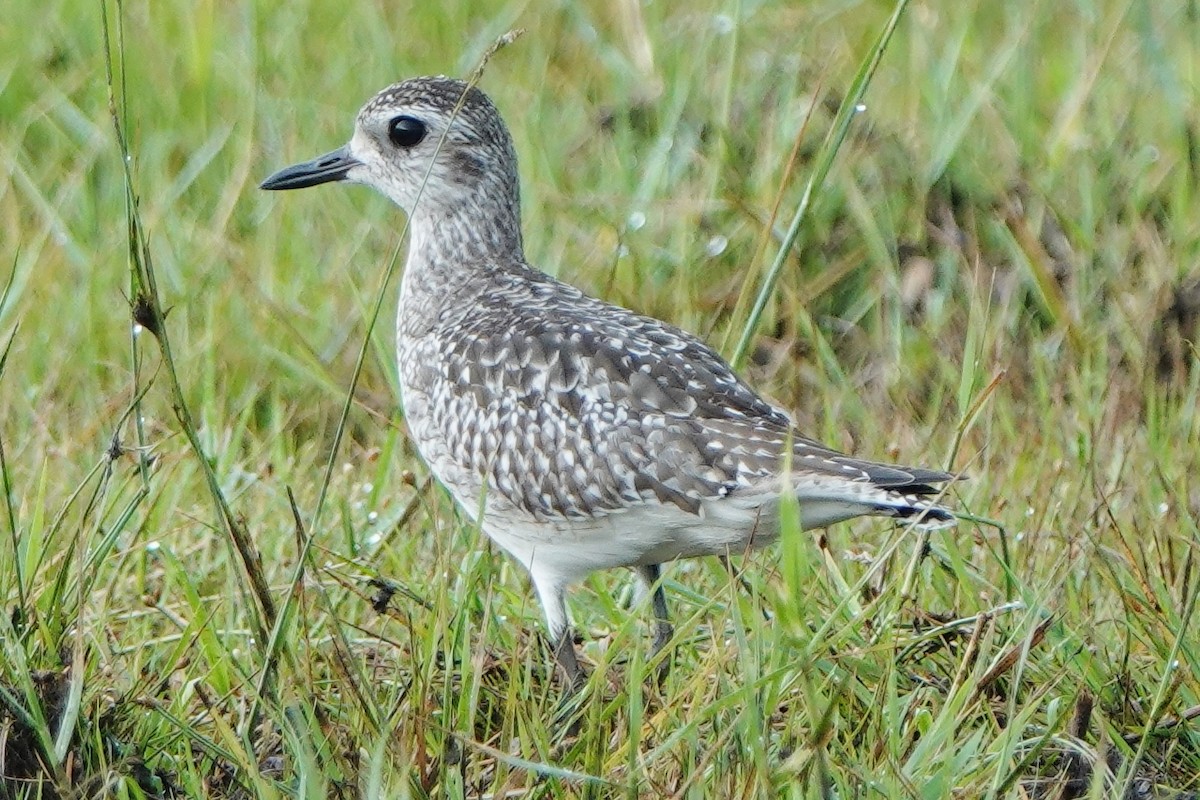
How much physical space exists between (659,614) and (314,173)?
2.03 metres

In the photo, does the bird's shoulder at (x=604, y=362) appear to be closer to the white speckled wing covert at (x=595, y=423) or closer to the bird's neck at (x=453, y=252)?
the white speckled wing covert at (x=595, y=423)

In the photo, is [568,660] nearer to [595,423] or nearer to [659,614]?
[659,614]

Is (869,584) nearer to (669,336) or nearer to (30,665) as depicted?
(669,336)

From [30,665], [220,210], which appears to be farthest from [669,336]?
[220,210]

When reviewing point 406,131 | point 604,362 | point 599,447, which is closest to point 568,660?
point 599,447

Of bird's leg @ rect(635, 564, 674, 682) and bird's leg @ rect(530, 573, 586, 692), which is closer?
bird's leg @ rect(530, 573, 586, 692)

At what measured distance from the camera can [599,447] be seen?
4.80 meters

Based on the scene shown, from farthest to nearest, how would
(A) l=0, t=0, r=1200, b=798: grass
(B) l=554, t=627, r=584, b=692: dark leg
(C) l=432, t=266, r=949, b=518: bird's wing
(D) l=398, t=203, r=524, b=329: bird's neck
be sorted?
(D) l=398, t=203, r=524, b=329: bird's neck, (C) l=432, t=266, r=949, b=518: bird's wing, (B) l=554, t=627, r=584, b=692: dark leg, (A) l=0, t=0, r=1200, b=798: grass

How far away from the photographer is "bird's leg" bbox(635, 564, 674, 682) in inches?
189

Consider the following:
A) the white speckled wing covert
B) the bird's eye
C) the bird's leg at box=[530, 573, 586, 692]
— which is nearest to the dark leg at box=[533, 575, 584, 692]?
the bird's leg at box=[530, 573, 586, 692]

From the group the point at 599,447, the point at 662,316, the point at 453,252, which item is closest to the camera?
the point at 599,447

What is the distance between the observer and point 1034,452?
5.86 meters

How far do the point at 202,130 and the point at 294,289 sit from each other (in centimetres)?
126

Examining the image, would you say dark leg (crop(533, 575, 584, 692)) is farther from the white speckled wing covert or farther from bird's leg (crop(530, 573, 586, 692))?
the white speckled wing covert
